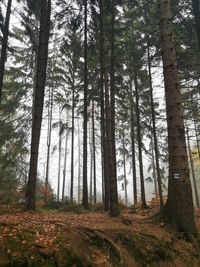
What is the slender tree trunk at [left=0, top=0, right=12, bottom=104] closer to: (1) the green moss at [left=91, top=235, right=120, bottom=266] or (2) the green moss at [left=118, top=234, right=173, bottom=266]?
(1) the green moss at [left=91, top=235, right=120, bottom=266]

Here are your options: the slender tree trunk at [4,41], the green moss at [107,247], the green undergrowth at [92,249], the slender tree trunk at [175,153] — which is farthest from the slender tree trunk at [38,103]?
the slender tree trunk at [175,153]

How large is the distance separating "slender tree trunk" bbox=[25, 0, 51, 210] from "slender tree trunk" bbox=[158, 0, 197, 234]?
4.99 m

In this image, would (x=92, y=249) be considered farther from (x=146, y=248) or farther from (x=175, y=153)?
(x=175, y=153)

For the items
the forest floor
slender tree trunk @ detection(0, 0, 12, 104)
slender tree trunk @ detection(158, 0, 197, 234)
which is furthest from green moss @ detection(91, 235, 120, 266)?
slender tree trunk @ detection(0, 0, 12, 104)

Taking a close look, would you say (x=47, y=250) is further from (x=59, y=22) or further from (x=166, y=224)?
(x=59, y=22)

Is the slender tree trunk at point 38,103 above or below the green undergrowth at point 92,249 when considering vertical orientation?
above

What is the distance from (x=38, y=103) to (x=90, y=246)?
6072mm

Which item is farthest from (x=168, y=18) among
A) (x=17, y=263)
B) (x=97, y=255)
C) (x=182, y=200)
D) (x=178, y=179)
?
(x=17, y=263)

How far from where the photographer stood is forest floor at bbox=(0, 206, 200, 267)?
108 inches

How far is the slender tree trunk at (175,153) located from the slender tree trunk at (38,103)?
197 inches

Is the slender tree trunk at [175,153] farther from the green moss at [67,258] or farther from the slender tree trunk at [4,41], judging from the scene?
the slender tree trunk at [4,41]

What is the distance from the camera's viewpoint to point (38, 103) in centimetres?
754

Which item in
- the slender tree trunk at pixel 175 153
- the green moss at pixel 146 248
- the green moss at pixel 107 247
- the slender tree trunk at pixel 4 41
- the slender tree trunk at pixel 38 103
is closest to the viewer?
the green moss at pixel 107 247

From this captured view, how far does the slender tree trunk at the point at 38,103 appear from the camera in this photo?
22.1ft
